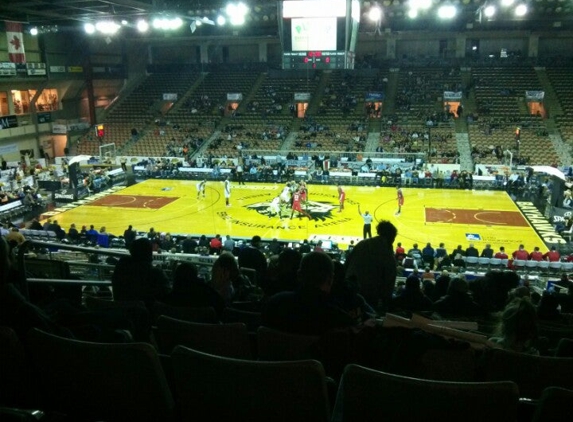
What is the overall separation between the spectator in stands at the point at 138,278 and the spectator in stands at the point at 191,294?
2.68 feet

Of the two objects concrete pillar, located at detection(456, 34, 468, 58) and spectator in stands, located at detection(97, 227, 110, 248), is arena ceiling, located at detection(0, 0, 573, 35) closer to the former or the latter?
concrete pillar, located at detection(456, 34, 468, 58)

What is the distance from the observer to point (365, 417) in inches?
86.4

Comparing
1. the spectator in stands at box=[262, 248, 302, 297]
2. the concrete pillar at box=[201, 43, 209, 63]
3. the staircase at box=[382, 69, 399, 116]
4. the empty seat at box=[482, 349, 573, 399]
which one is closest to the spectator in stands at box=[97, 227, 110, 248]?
the spectator in stands at box=[262, 248, 302, 297]

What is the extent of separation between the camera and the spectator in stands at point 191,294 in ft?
14.7

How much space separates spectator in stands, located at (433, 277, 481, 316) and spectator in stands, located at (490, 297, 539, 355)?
94.0 inches

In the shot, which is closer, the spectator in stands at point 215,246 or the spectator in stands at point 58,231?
the spectator in stands at point 215,246

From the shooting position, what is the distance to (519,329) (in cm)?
328

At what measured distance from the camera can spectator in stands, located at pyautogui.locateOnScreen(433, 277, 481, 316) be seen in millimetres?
5735

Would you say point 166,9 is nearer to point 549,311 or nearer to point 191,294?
point 191,294

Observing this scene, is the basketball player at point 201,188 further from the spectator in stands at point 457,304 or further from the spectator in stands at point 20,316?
the spectator in stands at point 20,316

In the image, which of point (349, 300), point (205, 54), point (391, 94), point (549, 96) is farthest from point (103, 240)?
point (205, 54)

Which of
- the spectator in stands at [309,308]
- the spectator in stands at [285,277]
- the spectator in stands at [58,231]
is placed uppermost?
the spectator in stands at [309,308]

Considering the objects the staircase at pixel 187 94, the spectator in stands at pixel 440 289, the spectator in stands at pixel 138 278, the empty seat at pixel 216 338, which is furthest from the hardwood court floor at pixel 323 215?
the empty seat at pixel 216 338

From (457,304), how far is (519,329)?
258 cm
